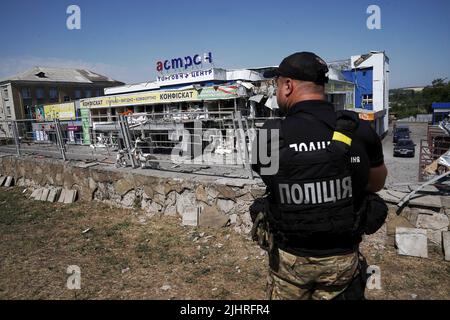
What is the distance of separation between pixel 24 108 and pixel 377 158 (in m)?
57.3

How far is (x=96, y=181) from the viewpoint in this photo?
24.0ft

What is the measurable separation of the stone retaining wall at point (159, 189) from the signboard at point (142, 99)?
17.6 metres

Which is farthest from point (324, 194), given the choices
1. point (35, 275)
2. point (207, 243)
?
point (35, 275)

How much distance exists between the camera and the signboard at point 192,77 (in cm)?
2875

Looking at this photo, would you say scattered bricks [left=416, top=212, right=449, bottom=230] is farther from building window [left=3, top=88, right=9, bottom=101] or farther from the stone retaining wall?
building window [left=3, top=88, right=9, bottom=101]

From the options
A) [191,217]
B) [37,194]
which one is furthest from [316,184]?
[37,194]

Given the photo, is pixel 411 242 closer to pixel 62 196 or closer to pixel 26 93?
pixel 62 196

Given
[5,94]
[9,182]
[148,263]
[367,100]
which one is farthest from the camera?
[5,94]

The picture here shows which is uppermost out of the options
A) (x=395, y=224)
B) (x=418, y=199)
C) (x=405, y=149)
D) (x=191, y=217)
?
(x=418, y=199)

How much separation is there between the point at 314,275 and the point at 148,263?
9.85 ft

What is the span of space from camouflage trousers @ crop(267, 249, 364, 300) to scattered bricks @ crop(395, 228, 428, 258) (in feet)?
8.29

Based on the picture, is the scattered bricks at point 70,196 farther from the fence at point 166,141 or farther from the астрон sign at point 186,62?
the астрон sign at point 186,62

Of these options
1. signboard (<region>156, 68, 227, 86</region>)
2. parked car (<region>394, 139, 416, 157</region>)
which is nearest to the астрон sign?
signboard (<region>156, 68, 227, 86</region>)

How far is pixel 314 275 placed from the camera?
6.48 feet
